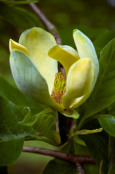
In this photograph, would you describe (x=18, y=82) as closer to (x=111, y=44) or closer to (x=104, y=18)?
(x=111, y=44)

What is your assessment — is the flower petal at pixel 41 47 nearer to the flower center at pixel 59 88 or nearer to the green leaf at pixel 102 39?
the flower center at pixel 59 88

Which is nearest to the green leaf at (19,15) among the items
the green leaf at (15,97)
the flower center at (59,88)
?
the green leaf at (15,97)

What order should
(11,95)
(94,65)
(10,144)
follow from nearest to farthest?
1. (94,65)
2. (10,144)
3. (11,95)

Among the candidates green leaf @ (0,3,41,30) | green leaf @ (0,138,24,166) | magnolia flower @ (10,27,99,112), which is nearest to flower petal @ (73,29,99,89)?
magnolia flower @ (10,27,99,112)

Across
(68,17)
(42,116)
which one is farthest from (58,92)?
(68,17)

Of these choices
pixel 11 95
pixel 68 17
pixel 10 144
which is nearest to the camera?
pixel 10 144

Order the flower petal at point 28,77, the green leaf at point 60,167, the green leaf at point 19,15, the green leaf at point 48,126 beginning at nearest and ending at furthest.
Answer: the flower petal at point 28,77
the green leaf at point 48,126
the green leaf at point 60,167
the green leaf at point 19,15

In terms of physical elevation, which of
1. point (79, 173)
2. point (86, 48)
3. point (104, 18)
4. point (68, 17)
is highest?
point (86, 48)
